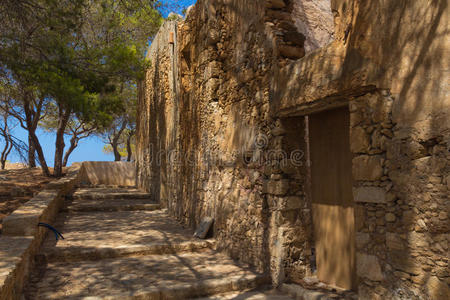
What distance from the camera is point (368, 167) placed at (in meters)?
3.13

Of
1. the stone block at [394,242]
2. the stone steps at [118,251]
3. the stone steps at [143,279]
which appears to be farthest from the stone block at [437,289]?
the stone steps at [118,251]

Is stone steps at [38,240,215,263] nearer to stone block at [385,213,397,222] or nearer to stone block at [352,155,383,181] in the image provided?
stone block at [352,155,383,181]

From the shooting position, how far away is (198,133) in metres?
6.70

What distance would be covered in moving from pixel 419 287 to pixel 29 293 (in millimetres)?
3695

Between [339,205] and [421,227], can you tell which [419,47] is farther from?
[339,205]

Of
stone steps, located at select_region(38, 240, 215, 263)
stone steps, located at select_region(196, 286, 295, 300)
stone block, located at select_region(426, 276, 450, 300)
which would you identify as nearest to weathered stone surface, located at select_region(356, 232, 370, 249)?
stone block, located at select_region(426, 276, 450, 300)

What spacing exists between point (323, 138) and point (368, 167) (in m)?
1.14

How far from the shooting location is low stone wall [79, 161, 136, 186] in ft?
58.8

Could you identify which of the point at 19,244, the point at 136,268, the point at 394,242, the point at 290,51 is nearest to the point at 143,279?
the point at 136,268

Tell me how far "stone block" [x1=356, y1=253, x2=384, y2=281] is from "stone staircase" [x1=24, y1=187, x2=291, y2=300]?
Result: 1.11 metres

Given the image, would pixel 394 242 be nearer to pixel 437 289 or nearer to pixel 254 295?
pixel 437 289

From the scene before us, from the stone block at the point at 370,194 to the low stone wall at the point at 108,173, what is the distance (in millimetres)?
16235

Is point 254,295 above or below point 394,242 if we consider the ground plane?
below

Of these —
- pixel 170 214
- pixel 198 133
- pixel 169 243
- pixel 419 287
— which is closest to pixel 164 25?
pixel 198 133
